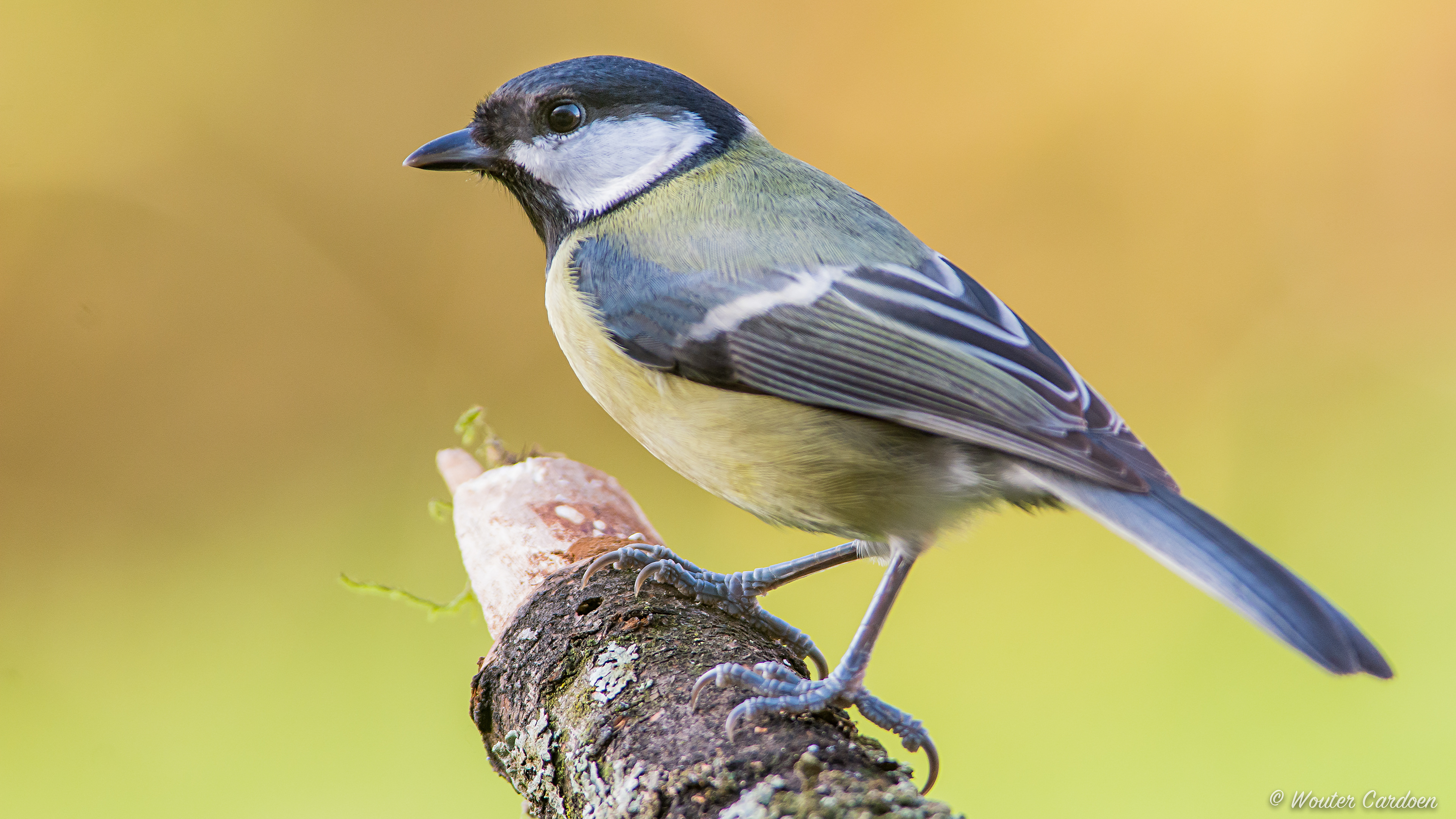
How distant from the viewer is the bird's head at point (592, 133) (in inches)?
64.7

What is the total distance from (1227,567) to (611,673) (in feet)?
2.16

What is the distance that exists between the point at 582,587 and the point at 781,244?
0.52m

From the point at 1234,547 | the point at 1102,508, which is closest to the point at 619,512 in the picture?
the point at 1102,508

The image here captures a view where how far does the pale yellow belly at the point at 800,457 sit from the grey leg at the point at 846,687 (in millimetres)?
94

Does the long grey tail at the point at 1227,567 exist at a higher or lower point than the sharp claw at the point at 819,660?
higher

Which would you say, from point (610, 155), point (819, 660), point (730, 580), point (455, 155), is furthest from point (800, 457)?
point (455, 155)

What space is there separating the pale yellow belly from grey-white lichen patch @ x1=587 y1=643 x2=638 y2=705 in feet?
0.93

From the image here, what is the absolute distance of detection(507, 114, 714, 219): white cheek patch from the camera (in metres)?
1.64

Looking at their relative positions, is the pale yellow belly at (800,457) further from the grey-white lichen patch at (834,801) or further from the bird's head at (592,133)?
the grey-white lichen patch at (834,801)

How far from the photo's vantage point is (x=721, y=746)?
3.18ft

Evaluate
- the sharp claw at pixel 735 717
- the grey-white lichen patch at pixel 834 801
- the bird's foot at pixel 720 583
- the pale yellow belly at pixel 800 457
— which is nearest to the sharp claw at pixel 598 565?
the bird's foot at pixel 720 583

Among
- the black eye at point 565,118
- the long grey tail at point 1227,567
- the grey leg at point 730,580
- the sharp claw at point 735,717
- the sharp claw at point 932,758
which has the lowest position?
the sharp claw at point 932,758

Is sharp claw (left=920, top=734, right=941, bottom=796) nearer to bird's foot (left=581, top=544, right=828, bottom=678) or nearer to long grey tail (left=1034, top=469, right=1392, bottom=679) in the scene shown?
bird's foot (left=581, top=544, right=828, bottom=678)

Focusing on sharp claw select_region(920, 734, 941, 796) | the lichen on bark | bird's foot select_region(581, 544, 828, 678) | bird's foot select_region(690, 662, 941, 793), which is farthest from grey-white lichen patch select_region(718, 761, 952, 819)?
bird's foot select_region(581, 544, 828, 678)
